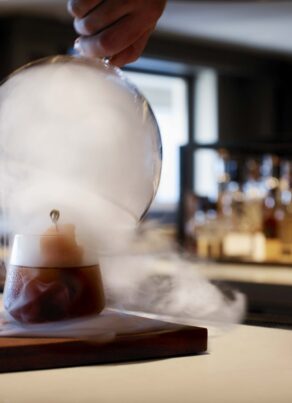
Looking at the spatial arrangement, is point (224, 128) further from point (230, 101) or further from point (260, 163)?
point (260, 163)

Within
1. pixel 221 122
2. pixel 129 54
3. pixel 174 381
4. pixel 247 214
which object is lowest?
pixel 174 381

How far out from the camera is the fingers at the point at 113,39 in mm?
1364

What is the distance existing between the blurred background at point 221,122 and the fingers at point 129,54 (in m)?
0.33

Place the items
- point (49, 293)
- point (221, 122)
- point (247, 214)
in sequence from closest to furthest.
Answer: point (49, 293) → point (247, 214) → point (221, 122)

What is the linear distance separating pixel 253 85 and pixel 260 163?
13.2ft

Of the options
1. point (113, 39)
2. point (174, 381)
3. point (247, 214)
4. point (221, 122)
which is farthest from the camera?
point (221, 122)

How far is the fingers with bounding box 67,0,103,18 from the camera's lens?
1.43 m

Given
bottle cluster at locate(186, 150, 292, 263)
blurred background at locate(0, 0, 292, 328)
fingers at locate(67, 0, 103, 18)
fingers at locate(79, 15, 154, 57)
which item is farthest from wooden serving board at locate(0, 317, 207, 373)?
bottle cluster at locate(186, 150, 292, 263)

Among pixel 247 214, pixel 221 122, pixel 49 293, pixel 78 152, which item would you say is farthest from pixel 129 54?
pixel 221 122

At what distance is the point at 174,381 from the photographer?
907mm

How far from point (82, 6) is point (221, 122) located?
7076 millimetres

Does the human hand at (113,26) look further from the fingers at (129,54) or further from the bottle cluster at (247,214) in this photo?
the bottle cluster at (247,214)

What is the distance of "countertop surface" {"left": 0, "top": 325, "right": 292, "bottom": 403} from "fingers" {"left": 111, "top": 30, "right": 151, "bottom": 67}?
1.81ft

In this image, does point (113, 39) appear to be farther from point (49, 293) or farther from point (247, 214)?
point (247, 214)
